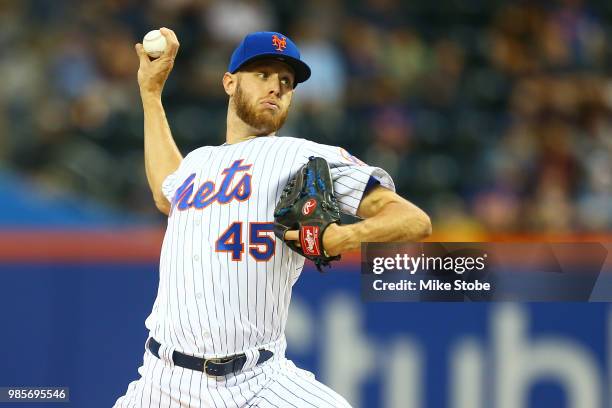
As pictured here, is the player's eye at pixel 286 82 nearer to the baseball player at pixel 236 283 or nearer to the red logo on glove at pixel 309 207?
the baseball player at pixel 236 283

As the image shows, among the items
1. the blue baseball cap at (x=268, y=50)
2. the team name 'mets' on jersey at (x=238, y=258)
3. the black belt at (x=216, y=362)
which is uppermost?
the blue baseball cap at (x=268, y=50)

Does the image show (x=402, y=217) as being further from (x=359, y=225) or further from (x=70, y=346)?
(x=70, y=346)

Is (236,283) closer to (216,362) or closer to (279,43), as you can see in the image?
(216,362)

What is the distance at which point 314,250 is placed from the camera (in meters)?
2.63

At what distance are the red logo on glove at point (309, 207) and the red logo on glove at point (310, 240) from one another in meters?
0.04

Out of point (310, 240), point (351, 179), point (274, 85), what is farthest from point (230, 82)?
point (310, 240)

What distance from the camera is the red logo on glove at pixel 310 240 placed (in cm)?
260

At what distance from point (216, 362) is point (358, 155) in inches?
166

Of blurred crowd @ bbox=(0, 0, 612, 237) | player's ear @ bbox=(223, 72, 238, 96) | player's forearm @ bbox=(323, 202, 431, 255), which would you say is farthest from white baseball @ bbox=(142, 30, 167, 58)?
blurred crowd @ bbox=(0, 0, 612, 237)

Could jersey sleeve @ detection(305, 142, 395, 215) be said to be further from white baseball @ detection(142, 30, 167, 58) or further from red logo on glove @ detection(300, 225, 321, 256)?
white baseball @ detection(142, 30, 167, 58)

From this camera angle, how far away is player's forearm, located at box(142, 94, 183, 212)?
342cm

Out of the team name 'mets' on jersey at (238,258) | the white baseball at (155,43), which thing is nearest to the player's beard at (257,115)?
the team name 'mets' on jersey at (238,258)

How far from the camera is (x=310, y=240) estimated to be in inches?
103

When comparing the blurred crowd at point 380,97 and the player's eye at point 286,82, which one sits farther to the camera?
the blurred crowd at point 380,97
